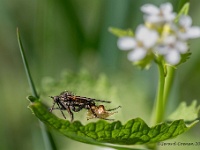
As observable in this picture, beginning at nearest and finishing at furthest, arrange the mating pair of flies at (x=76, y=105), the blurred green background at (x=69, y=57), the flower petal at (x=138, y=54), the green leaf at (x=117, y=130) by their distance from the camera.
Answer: the flower petal at (x=138, y=54)
the green leaf at (x=117, y=130)
the mating pair of flies at (x=76, y=105)
the blurred green background at (x=69, y=57)

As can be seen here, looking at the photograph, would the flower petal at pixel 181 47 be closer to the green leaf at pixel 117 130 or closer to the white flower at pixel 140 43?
the white flower at pixel 140 43

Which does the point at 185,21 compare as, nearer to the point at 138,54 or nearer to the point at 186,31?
the point at 186,31

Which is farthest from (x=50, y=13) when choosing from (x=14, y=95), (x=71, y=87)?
(x=71, y=87)

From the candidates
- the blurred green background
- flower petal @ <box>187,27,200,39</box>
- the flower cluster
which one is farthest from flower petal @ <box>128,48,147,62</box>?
the blurred green background

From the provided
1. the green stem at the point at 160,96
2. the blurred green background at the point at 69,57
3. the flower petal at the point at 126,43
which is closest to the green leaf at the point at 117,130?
the green stem at the point at 160,96

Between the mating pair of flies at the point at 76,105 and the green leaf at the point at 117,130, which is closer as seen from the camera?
the green leaf at the point at 117,130

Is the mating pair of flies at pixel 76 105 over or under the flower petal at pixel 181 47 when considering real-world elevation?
over

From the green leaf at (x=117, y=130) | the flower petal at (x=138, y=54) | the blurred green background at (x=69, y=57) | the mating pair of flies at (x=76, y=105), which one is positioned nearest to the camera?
the flower petal at (x=138, y=54)

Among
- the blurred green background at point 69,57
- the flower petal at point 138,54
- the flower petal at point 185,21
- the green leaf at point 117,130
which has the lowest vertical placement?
the green leaf at point 117,130

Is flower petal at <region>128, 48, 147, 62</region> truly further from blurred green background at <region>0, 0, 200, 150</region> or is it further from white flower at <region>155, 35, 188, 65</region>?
blurred green background at <region>0, 0, 200, 150</region>
